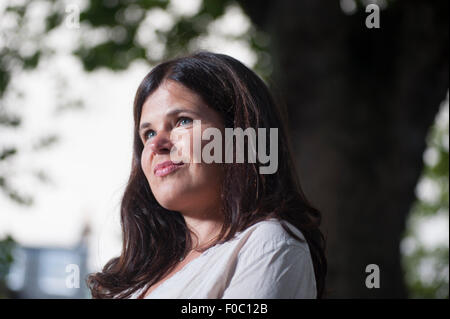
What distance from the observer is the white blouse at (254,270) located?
37.9 inches

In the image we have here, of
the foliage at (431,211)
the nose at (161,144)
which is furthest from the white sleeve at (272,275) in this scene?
the foliage at (431,211)

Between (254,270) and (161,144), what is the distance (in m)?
0.30

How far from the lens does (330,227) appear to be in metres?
2.85

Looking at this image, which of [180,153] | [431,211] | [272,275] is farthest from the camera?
[431,211]

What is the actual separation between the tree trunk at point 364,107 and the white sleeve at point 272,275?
189cm

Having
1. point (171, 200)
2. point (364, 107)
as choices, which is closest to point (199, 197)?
point (171, 200)

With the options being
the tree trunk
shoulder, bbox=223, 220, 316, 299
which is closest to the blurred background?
the tree trunk

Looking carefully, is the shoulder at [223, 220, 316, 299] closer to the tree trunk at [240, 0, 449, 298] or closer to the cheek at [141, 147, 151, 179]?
the cheek at [141, 147, 151, 179]

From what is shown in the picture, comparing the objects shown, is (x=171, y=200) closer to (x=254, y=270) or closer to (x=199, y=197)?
(x=199, y=197)

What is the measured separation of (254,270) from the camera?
97 cm

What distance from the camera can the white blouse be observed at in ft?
3.16
